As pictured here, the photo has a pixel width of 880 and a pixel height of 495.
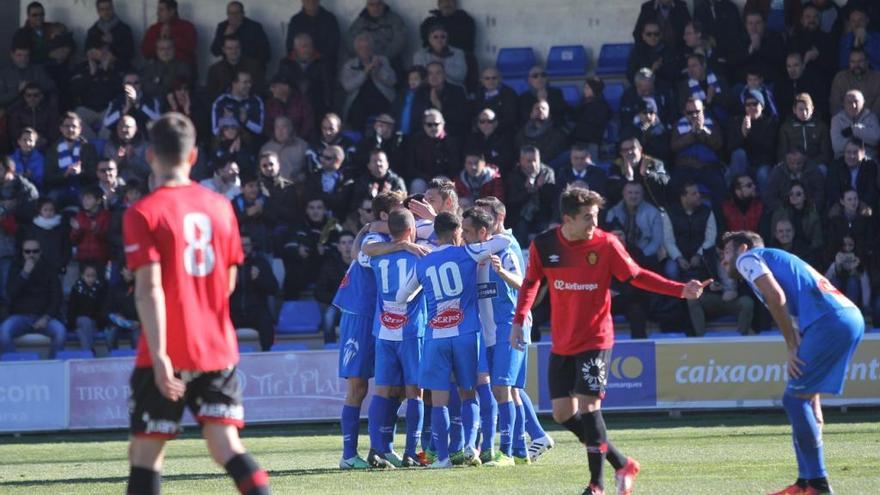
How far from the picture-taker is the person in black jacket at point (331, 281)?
1889 cm

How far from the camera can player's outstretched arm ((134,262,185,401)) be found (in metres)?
6.52

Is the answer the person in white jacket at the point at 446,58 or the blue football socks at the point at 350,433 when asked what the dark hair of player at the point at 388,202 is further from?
the person in white jacket at the point at 446,58

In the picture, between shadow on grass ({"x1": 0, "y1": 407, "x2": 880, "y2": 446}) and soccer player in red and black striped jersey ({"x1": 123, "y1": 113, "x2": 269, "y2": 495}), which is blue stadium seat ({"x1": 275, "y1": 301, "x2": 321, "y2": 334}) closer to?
shadow on grass ({"x1": 0, "y1": 407, "x2": 880, "y2": 446})

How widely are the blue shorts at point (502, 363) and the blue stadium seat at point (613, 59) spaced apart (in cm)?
1036

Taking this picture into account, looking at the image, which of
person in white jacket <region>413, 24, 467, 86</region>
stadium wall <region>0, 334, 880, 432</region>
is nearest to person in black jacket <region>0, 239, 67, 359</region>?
stadium wall <region>0, 334, 880, 432</region>

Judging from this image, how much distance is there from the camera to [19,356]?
62.0 ft

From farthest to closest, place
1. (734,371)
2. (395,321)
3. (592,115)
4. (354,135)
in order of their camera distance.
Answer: (354,135) < (592,115) < (734,371) < (395,321)

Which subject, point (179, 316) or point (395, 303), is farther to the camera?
point (395, 303)

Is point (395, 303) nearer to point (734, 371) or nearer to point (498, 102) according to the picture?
point (734, 371)

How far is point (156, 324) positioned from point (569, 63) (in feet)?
52.4

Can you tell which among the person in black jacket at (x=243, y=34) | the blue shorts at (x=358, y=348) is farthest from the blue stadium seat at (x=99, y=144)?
the blue shorts at (x=358, y=348)

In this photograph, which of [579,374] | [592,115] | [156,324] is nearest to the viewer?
[156,324]

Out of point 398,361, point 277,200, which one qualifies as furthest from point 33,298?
point 398,361

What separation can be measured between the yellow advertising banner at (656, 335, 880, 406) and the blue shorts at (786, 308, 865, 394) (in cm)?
833
